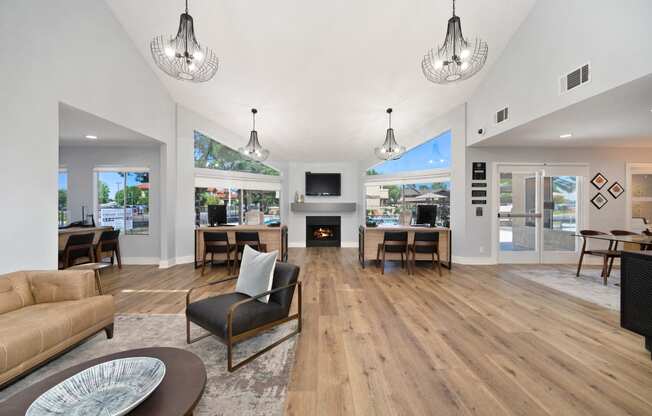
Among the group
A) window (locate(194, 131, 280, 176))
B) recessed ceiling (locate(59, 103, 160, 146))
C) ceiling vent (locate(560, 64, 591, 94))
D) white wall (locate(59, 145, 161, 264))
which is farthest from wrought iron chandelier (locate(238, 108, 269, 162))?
ceiling vent (locate(560, 64, 591, 94))

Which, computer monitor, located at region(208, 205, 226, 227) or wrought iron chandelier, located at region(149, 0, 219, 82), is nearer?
wrought iron chandelier, located at region(149, 0, 219, 82)

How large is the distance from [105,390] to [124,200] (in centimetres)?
561

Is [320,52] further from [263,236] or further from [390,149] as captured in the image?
[263,236]

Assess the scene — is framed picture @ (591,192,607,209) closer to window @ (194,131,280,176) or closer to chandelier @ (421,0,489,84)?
chandelier @ (421,0,489,84)

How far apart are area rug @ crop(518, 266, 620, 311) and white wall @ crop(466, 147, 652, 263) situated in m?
0.92

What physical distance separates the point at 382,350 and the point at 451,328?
90 centimetres

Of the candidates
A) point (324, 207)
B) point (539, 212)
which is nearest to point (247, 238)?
point (324, 207)

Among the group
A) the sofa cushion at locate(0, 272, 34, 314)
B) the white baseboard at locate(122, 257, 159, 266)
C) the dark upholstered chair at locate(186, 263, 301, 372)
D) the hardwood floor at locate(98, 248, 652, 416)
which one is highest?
the sofa cushion at locate(0, 272, 34, 314)

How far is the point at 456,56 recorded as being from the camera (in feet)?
8.27

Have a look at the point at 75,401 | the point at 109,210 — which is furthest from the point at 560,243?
the point at 109,210

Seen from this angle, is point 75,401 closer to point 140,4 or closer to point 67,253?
point 67,253

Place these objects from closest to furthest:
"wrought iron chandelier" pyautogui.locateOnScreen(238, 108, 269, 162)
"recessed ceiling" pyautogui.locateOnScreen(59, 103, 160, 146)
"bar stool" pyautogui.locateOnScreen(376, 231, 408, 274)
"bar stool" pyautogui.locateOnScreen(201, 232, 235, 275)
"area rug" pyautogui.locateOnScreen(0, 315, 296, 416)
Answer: "area rug" pyautogui.locateOnScreen(0, 315, 296, 416), "recessed ceiling" pyautogui.locateOnScreen(59, 103, 160, 146), "bar stool" pyautogui.locateOnScreen(201, 232, 235, 275), "bar stool" pyautogui.locateOnScreen(376, 231, 408, 274), "wrought iron chandelier" pyautogui.locateOnScreen(238, 108, 269, 162)

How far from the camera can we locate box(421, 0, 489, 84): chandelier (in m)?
2.48

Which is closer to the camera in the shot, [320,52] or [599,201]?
[320,52]
